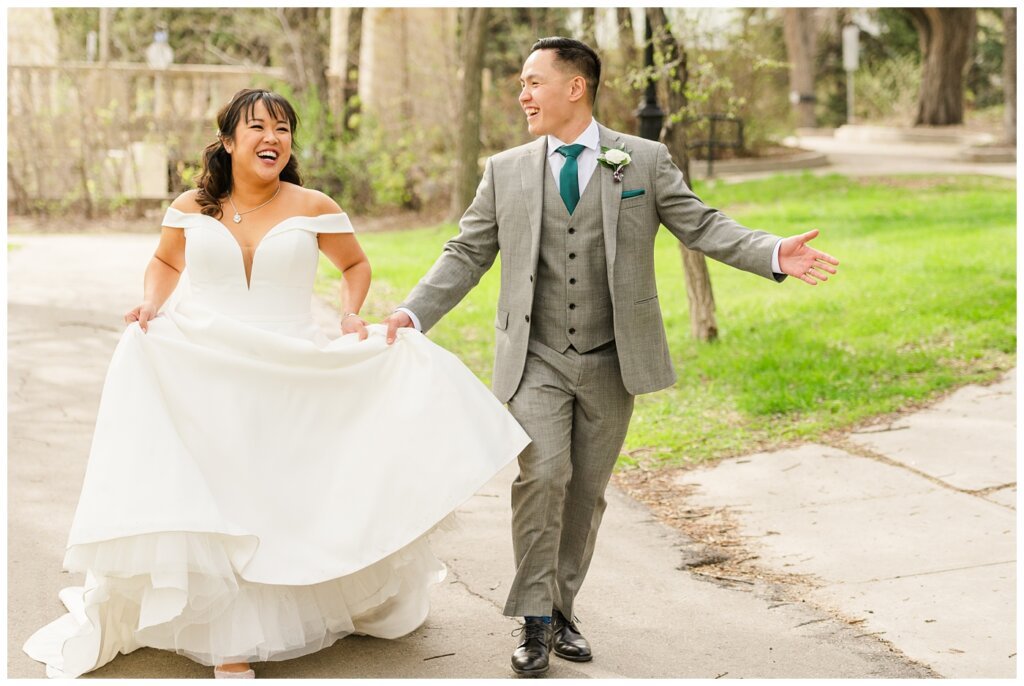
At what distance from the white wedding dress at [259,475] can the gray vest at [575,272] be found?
40 cm

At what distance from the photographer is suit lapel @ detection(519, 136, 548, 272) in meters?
4.57

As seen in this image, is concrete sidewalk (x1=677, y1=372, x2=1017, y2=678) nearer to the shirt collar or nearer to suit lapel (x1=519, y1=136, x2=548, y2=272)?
suit lapel (x1=519, y1=136, x2=548, y2=272)

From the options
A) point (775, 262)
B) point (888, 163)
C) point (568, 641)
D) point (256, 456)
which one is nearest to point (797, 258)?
point (775, 262)

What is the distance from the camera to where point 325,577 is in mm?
4301

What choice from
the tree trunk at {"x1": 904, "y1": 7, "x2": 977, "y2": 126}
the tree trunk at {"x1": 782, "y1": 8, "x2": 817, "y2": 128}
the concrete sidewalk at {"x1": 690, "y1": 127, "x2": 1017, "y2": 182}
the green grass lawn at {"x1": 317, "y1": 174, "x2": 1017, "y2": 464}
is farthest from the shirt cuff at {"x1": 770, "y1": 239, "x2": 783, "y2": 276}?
the tree trunk at {"x1": 782, "y1": 8, "x2": 817, "y2": 128}

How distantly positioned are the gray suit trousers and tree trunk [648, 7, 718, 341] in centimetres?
546

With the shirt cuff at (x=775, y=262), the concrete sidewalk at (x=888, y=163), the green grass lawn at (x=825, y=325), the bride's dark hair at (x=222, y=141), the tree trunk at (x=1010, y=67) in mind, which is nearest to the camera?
the shirt cuff at (x=775, y=262)

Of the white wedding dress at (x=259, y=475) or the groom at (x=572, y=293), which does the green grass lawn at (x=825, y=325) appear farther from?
the white wedding dress at (x=259, y=475)

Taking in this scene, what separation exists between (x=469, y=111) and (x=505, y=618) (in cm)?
1370

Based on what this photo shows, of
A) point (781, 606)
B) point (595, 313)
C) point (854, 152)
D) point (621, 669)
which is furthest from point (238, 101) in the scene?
point (854, 152)

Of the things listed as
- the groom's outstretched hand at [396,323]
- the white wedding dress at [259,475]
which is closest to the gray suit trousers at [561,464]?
the white wedding dress at [259,475]

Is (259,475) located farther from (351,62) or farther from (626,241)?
(351,62)

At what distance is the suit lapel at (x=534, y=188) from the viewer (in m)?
4.57

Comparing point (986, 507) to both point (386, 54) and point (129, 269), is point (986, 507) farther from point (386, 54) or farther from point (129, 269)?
point (386, 54)
